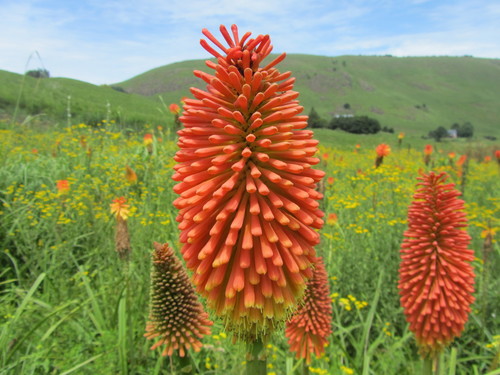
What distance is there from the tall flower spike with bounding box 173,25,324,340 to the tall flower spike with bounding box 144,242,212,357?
3.06ft

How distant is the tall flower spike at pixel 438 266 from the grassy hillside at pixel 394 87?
78259mm

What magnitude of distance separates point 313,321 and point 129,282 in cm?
181

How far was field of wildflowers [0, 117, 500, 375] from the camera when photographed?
2695 mm

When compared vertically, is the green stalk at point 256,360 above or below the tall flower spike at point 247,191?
below

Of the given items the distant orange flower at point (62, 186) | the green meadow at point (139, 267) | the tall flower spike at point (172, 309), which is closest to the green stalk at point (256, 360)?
the green meadow at point (139, 267)

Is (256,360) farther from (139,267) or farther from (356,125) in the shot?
(356,125)

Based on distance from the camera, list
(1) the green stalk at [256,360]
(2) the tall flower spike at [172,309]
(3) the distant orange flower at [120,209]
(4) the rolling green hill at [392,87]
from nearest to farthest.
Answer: (1) the green stalk at [256,360], (2) the tall flower spike at [172,309], (3) the distant orange flower at [120,209], (4) the rolling green hill at [392,87]

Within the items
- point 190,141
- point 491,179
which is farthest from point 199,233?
point 491,179

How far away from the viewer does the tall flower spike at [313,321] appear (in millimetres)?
2582

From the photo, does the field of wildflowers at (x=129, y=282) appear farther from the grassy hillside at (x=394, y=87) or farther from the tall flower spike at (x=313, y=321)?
the grassy hillside at (x=394, y=87)

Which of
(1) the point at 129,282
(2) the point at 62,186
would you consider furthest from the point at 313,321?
(2) the point at 62,186

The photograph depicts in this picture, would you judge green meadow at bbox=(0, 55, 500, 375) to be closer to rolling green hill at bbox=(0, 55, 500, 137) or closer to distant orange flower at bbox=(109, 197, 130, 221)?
distant orange flower at bbox=(109, 197, 130, 221)

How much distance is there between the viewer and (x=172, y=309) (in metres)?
2.25

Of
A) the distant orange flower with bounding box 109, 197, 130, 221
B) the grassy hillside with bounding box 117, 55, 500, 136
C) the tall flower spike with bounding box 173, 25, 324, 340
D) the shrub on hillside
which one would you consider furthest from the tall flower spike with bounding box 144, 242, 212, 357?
the grassy hillside with bounding box 117, 55, 500, 136
